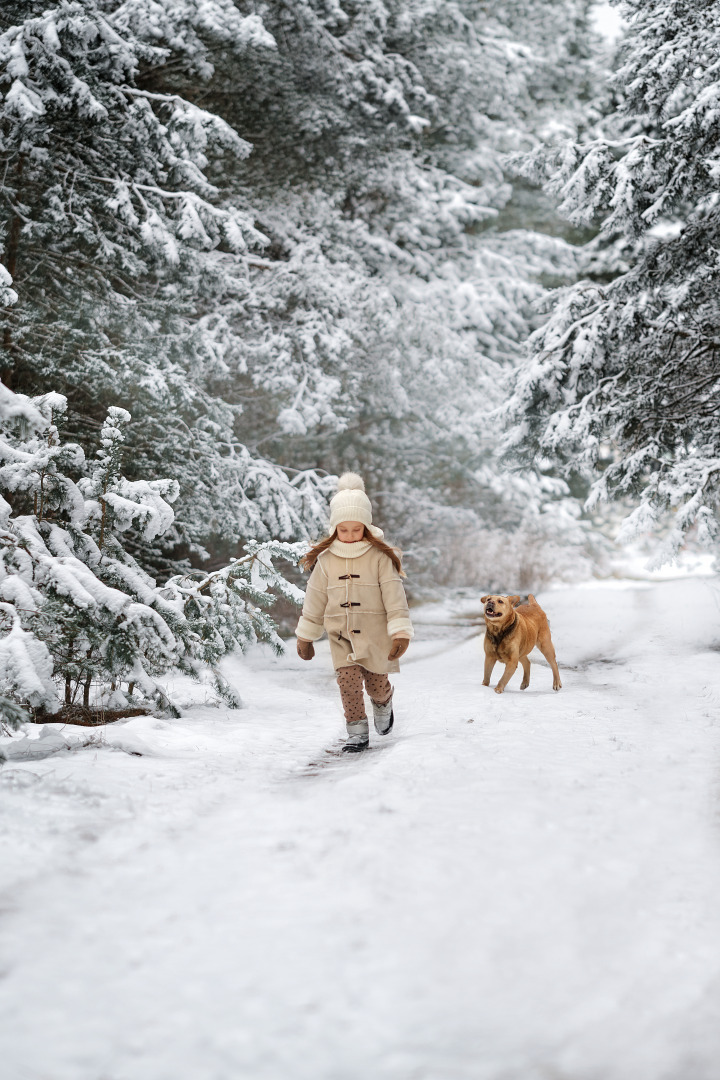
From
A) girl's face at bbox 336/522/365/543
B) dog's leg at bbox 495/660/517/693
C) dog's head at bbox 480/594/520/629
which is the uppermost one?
girl's face at bbox 336/522/365/543

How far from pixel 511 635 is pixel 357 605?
6.33 ft

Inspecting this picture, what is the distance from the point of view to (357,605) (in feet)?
15.0

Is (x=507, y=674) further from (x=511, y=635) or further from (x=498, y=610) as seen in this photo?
(x=498, y=610)

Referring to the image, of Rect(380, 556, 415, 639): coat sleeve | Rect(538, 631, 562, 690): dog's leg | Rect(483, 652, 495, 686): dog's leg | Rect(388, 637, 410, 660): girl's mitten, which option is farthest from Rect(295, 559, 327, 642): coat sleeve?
Rect(538, 631, 562, 690): dog's leg

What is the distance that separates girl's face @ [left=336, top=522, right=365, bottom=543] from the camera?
4.62 meters

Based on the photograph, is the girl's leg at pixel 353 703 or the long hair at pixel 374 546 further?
the long hair at pixel 374 546

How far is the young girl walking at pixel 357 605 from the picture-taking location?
452cm

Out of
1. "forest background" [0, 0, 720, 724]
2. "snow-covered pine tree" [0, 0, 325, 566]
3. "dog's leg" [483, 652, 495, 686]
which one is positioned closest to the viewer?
"forest background" [0, 0, 720, 724]

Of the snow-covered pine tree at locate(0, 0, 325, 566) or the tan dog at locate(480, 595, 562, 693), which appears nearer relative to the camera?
the tan dog at locate(480, 595, 562, 693)

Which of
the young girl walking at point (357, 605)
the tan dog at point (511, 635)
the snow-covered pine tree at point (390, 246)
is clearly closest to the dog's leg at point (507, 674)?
the tan dog at point (511, 635)

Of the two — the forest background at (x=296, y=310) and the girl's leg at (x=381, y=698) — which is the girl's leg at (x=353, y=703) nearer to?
the girl's leg at (x=381, y=698)

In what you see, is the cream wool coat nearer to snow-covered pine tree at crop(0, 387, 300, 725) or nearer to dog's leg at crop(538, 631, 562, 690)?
snow-covered pine tree at crop(0, 387, 300, 725)

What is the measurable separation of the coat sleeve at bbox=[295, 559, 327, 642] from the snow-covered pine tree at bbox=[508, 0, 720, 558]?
4.33 meters

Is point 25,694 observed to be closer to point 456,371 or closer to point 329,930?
point 329,930
